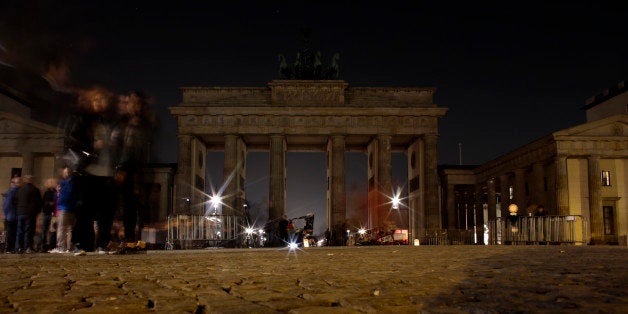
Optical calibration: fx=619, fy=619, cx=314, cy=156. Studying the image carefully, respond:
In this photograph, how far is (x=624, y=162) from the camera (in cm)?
4944

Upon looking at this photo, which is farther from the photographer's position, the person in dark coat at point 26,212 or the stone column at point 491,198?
the stone column at point 491,198

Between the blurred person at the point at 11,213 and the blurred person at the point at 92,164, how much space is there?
463cm

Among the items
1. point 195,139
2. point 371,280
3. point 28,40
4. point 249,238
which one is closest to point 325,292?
point 371,280

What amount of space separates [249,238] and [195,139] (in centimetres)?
1894

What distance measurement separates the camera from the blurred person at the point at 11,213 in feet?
54.7

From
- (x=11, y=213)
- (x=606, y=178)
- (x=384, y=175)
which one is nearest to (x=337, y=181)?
(x=384, y=175)

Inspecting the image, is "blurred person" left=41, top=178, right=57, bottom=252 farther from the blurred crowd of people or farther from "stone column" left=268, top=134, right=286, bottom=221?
"stone column" left=268, top=134, right=286, bottom=221

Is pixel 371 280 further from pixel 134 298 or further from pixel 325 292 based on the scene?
pixel 134 298

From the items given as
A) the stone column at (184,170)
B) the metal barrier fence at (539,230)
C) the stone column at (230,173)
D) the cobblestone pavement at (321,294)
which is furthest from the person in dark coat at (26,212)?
the stone column at (230,173)

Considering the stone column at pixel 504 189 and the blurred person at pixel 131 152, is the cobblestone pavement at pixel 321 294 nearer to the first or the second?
the blurred person at pixel 131 152

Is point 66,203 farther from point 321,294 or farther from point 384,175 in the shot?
point 384,175

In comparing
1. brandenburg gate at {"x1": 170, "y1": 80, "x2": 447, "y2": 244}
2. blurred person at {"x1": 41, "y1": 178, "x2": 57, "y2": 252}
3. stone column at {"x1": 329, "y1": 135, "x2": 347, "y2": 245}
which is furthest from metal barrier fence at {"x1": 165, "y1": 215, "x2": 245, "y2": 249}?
stone column at {"x1": 329, "y1": 135, "x2": 347, "y2": 245}

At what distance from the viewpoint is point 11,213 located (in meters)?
16.8

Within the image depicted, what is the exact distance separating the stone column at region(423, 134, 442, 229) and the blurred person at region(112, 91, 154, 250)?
4217 centimetres
